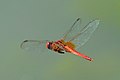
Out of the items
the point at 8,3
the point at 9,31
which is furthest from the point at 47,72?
the point at 8,3

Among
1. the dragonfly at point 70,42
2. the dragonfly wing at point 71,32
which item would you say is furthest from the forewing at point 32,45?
the dragonfly wing at point 71,32

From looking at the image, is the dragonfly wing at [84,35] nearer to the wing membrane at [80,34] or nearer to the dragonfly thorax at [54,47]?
the wing membrane at [80,34]

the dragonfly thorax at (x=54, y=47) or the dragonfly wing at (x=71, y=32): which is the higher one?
the dragonfly wing at (x=71, y=32)

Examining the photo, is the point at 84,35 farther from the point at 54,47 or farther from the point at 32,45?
the point at 32,45

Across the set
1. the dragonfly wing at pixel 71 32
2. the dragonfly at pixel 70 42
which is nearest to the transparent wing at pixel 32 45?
the dragonfly at pixel 70 42

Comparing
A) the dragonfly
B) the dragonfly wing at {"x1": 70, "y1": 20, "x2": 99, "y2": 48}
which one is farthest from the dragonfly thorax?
the dragonfly wing at {"x1": 70, "y1": 20, "x2": 99, "y2": 48}
